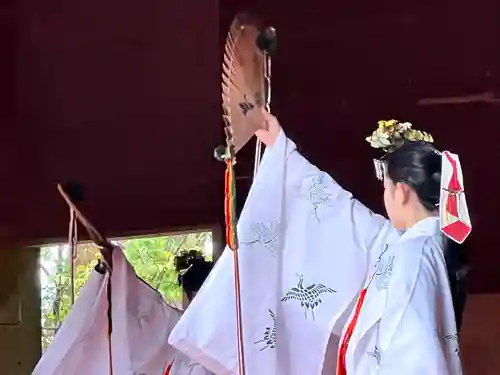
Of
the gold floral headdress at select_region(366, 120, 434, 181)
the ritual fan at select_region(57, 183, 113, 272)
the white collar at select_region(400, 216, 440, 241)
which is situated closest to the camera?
the white collar at select_region(400, 216, 440, 241)

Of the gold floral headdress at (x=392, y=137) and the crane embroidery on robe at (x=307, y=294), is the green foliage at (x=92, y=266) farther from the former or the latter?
the gold floral headdress at (x=392, y=137)

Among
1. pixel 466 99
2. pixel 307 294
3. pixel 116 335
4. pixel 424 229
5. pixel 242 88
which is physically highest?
pixel 466 99

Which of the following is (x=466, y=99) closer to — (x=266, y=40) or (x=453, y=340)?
(x=266, y=40)

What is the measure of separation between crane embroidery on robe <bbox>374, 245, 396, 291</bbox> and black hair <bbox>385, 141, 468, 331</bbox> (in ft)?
0.37

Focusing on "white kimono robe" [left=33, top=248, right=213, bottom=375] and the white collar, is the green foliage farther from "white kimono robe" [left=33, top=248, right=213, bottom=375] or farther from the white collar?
the white collar

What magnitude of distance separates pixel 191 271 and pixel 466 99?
949mm

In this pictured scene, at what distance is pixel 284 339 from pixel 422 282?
0.40 m

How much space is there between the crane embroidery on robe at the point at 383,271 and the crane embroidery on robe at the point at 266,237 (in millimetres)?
253

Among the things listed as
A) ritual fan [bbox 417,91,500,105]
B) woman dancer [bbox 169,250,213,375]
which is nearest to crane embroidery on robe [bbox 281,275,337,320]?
woman dancer [bbox 169,250,213,375]

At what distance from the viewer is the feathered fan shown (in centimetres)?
188

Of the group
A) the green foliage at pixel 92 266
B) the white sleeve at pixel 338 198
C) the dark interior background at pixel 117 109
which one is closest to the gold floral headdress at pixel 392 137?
the white sleeve at pixel 338 198

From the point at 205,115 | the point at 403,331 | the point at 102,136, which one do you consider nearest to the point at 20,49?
the point at 102,136

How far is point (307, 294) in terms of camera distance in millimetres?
1885

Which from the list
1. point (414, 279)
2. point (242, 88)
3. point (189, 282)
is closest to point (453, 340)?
point (414, 279)
